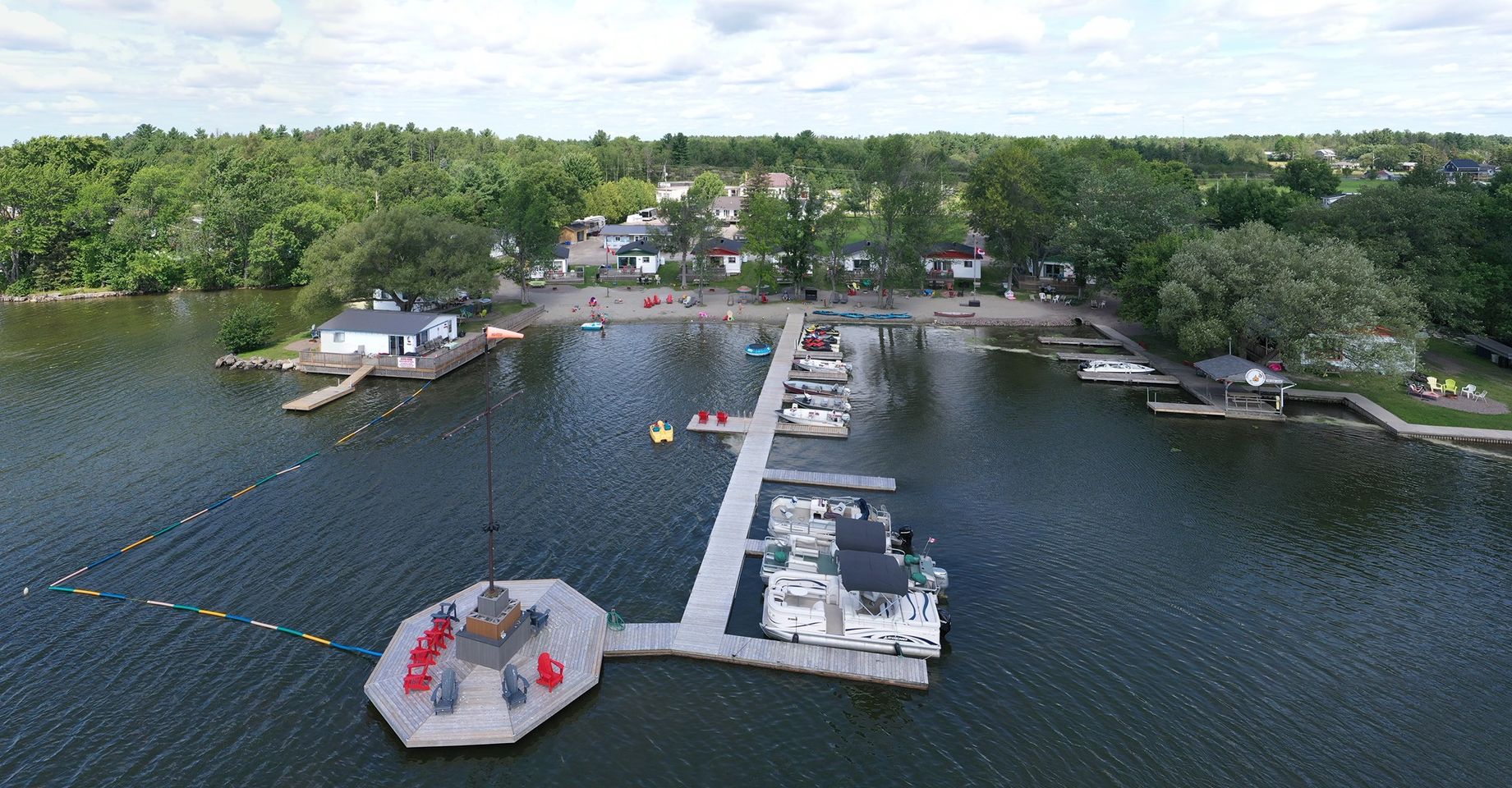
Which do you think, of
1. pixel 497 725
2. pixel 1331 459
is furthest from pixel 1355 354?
pixel 497 725

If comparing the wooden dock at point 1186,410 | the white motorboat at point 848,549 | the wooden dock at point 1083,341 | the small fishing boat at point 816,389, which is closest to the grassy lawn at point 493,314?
the small fishing boat at point 816,389

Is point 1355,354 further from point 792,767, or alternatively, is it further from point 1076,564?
point 792,767

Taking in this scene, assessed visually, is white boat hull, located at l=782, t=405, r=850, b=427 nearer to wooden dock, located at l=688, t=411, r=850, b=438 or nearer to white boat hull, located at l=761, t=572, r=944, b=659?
wooden dock, located at l=688, t=411, r=850, b=438

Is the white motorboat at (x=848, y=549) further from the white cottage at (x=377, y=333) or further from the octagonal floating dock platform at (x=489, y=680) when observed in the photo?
the white cottage at (x=377, y=333)

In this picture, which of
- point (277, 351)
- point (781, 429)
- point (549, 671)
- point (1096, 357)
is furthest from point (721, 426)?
point (277, 351)

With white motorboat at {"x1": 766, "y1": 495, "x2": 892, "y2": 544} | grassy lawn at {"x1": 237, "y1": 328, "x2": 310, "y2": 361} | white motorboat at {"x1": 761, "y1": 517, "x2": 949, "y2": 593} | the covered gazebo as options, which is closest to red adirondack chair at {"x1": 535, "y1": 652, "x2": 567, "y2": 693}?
white motorboat at {"x1": 761, "y1": 517, "x2": 949, "y2": 593}

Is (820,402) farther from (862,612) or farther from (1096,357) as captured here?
(1096,357)
